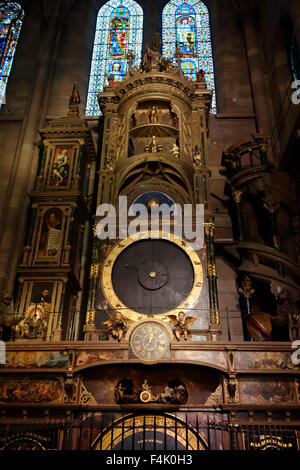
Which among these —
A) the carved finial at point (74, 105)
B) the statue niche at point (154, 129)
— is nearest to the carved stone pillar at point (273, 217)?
the statue niche at point (154, 129)

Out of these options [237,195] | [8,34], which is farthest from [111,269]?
[8,34]

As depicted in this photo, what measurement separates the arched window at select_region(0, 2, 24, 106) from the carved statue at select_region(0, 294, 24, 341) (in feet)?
27.6

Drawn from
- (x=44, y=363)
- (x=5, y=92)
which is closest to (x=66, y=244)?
(x=44, y=363)

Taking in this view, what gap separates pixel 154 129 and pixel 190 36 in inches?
235

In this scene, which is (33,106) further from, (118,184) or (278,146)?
(278,146)

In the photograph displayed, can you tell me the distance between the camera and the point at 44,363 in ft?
27.9

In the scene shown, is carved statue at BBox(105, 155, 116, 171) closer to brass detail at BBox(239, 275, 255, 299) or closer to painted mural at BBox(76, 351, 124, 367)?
brass detail at BBox(239, 275, 255, 299)

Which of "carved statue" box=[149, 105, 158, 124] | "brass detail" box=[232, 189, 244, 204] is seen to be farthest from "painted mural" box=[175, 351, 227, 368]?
"carved statue" box=[149, 105, 158, 124]

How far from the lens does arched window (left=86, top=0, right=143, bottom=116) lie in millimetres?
16000

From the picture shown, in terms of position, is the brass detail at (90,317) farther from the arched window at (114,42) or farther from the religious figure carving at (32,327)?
the arched window at (114,42)

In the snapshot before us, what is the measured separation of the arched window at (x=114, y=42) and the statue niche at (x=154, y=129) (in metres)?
2.85

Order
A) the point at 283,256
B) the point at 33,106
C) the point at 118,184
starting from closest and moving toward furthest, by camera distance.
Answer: the point at 283,256 → the point at 118,184 → the point at 33,106

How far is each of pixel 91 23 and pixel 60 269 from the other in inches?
410

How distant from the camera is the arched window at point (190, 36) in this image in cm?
1596
